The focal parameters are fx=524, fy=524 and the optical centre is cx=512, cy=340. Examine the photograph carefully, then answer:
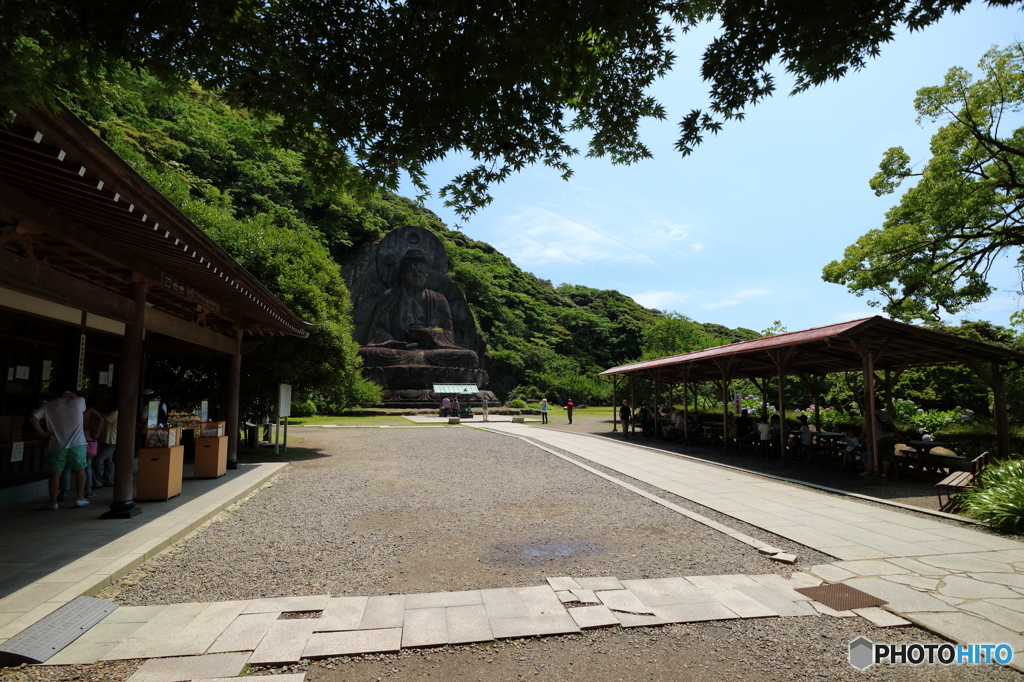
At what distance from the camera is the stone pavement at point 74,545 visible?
370 cm

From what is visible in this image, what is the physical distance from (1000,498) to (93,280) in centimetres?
1196

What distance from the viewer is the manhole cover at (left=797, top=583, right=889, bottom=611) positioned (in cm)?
379

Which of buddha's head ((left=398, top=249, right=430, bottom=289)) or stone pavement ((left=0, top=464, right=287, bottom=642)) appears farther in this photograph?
buddha's head ((left=398, top=249, right=430, bottom=289))

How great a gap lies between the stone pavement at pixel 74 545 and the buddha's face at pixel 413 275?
29902 millimetres

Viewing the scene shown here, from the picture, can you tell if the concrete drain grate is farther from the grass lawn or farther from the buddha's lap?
the buddha's lap

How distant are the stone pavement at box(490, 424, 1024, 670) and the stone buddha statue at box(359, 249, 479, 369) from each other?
24459mm

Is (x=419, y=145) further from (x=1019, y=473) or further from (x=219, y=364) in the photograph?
(x=219, y=364)

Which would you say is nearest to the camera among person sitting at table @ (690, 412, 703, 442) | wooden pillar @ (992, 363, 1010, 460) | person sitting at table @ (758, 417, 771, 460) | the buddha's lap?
wooden pillar @ (992, 363, 1010, 460)

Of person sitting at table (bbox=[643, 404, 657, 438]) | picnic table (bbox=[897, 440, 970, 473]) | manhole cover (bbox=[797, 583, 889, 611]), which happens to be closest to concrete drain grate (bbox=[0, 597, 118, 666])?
manhole cover (bbox=[797, 583, 889, 611])

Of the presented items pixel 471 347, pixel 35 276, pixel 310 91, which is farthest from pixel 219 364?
pixel 471 347

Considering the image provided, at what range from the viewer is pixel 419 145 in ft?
12.9

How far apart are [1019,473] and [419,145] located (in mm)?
8172

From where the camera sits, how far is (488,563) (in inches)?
188
